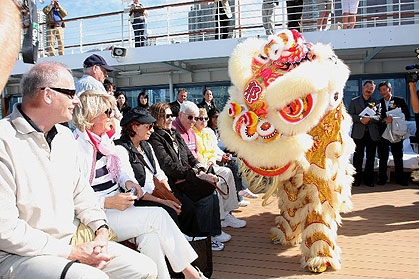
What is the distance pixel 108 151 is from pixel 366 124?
4.12 m

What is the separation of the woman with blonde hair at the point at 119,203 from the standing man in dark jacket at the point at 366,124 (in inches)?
153

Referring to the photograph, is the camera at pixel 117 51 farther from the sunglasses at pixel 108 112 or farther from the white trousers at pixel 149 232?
the white trousers at pixel 149 232

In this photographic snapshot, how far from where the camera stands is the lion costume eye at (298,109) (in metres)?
2.59

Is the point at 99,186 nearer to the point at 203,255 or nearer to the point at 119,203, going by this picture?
the point at 119,203

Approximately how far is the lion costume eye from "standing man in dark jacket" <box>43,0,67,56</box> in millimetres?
8015

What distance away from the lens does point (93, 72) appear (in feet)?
11.9

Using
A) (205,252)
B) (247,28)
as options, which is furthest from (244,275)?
(247,28)

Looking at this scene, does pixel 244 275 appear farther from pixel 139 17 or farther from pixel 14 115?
pixel 139 17

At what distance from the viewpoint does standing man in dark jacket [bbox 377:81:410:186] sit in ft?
18.2

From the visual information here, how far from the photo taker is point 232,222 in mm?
4031

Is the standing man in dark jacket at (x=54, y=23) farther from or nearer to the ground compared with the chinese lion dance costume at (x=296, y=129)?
farther from the ground

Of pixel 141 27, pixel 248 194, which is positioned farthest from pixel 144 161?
pixel 141 27

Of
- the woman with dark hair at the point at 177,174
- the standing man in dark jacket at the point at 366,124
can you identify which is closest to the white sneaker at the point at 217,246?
the woman with dark hair at the point at 177,174

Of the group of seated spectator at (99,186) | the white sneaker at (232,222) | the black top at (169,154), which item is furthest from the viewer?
the white sneaker at (232,222)
